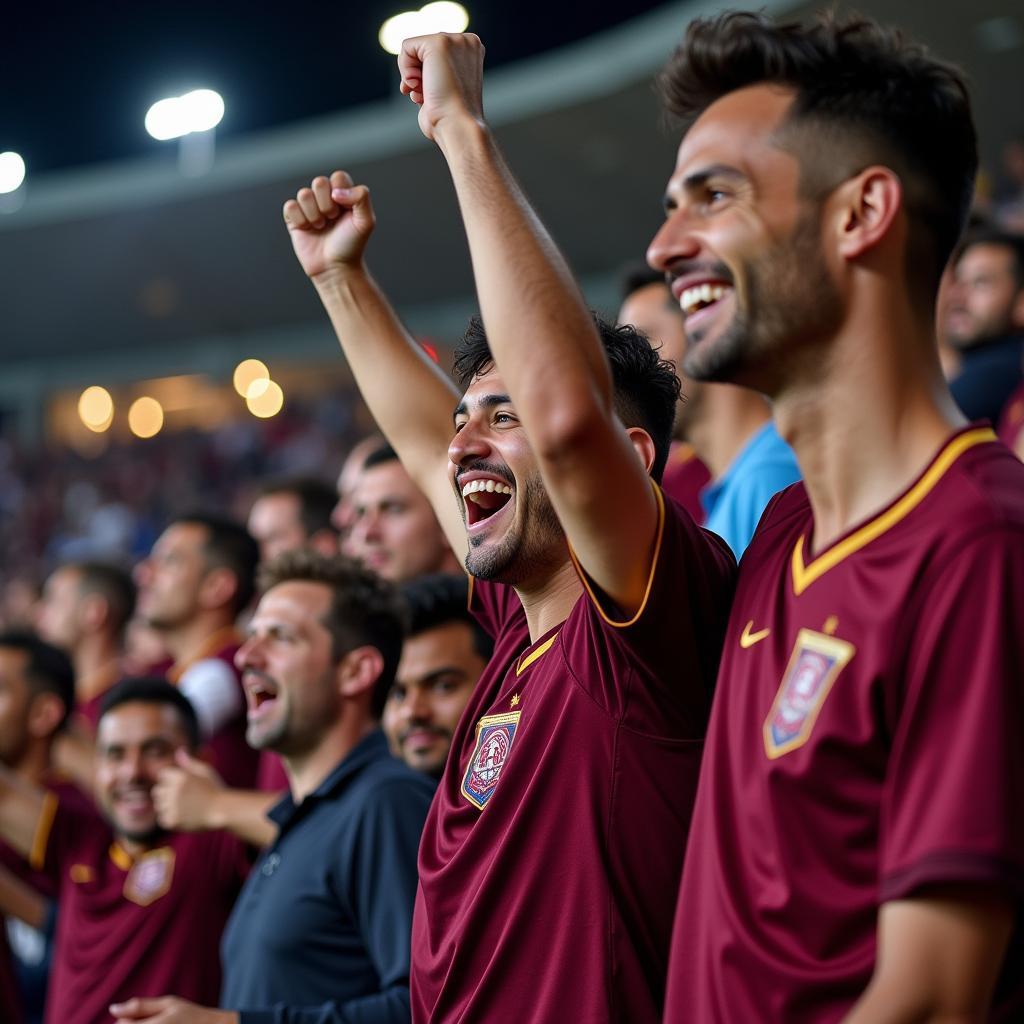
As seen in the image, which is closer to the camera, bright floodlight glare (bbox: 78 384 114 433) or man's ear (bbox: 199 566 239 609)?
man's ear (bbox: 199 566 239 609)

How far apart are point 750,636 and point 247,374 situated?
20060mm

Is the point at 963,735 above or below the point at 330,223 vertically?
below

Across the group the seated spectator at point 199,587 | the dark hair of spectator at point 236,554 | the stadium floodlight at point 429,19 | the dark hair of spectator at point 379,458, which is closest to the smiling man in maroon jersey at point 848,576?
the dark hair of spectator at point 379,458

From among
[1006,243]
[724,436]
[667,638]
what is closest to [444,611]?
[724,436]

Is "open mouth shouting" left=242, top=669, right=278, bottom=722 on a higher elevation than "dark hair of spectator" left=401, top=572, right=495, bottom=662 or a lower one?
lower

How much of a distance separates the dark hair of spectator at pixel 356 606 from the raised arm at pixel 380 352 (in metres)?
0.83

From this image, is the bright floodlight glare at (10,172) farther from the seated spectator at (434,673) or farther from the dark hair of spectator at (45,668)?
the seated spectator at (434,673)

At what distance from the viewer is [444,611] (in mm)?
3303

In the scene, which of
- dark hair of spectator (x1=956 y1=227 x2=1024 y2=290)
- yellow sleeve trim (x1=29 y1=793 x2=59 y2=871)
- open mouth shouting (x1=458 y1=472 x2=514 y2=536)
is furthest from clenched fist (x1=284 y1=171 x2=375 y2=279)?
dark hair of spectator (x1=956 y1=227 x2=1024 y2=290)

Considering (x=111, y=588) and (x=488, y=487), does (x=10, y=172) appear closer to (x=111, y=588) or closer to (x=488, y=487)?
(x=111, y=588)

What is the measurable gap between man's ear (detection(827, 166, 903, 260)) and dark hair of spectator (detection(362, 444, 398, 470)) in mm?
2758

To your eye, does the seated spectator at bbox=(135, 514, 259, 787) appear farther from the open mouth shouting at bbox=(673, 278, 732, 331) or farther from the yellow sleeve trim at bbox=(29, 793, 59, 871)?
the open mouth shouting at bbox=(673, 278, 732, 331)

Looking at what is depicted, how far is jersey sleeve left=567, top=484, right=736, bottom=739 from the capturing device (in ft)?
5.28

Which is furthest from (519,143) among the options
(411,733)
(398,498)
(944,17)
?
(411,733)
